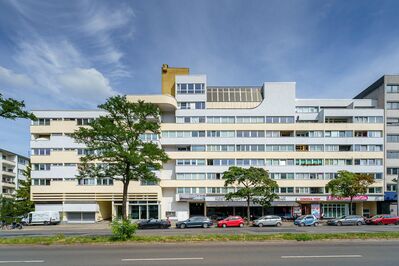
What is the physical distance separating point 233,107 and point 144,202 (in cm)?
2327

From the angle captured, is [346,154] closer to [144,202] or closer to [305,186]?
[305,186]

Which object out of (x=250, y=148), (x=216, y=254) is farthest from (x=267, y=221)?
(x=216, y=254)

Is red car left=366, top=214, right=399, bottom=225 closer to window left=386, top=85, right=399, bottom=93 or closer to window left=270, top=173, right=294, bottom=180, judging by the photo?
window left=270, top=173, right=294, bottom=180

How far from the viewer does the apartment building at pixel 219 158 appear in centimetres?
5088

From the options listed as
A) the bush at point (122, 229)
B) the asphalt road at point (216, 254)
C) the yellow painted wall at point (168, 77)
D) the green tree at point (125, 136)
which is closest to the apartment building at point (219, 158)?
the yellow painted wall at point (168, 77)

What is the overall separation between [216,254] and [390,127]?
54.8 meters

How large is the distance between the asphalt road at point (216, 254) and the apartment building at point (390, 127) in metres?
44.0

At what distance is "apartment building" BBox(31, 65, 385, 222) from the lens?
2003 inches

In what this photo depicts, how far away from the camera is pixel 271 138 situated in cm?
5269

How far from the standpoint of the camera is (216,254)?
12719mm

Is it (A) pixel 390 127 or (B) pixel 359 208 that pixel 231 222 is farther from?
(A) pixel 390 127

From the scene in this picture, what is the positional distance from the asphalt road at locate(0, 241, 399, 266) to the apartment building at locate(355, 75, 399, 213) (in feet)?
144

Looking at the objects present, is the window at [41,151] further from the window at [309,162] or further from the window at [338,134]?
the window at [338,134]

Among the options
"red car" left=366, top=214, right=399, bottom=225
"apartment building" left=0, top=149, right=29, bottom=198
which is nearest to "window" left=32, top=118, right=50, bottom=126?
"apartment building" left=0, top=149, right=29, bottom=198
